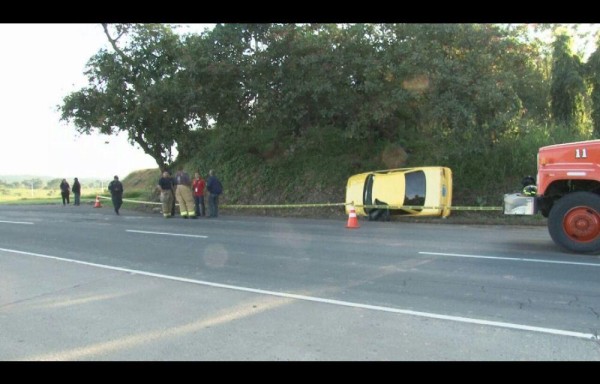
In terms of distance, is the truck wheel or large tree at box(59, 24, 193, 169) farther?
large tree at box(59, 24, 193, 169)

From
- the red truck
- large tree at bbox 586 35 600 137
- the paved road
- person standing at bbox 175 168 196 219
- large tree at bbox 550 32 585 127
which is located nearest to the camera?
the paved road

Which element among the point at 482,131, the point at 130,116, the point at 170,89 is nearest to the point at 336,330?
the point at 482,131

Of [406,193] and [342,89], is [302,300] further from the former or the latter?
[342,89]

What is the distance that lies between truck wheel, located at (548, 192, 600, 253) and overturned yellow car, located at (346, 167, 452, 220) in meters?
6.33

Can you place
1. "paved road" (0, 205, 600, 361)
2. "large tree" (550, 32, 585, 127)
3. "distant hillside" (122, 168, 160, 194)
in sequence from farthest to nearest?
"distant hillside" (122, 168, 160, 194) < "large tree" (550, 32, 585, 127) < "paved road" (0, 205, 600, 361)

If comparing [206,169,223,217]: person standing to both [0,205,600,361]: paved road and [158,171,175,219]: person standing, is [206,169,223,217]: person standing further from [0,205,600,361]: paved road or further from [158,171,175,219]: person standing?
[0,205,600,361]: paved road

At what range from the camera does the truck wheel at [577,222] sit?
861cm

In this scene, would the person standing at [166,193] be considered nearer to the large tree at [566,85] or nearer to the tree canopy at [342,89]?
the tree canopy at [342,89]

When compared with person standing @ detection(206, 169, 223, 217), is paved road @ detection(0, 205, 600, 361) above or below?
below

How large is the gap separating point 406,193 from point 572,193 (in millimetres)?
7011

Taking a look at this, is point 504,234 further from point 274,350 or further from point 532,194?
point 274,350

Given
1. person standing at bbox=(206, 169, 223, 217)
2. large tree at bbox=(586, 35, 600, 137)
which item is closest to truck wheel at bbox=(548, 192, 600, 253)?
person standing at bbox=(206, 169, 223, 217)

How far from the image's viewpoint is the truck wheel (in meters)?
8.61

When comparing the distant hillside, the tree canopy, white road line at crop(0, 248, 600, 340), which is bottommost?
white road line at crop(0, 248, 600, 340)
